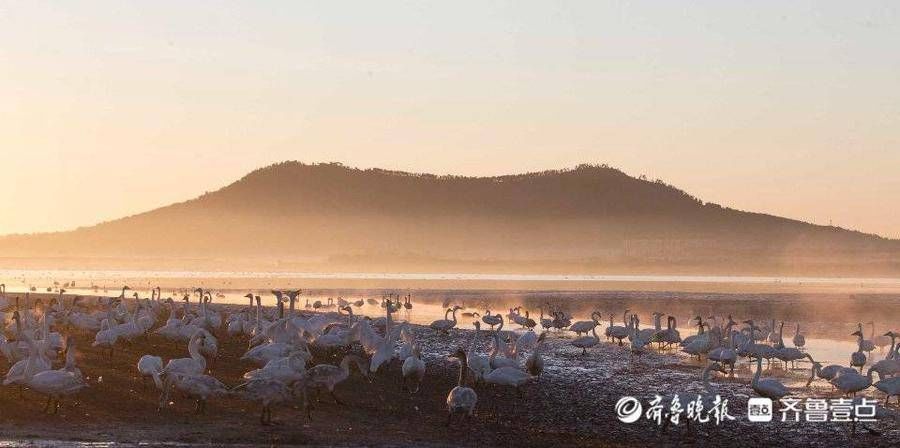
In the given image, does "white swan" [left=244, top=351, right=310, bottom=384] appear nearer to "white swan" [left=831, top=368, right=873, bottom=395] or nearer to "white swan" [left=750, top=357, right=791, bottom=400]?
"white swan" [left=750, top=357, right=791, bottom=400]

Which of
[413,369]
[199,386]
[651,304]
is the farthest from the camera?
[651,304]

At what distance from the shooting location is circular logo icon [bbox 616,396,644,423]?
54.3 feet

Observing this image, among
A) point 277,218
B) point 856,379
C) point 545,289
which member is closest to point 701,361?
point 856,379

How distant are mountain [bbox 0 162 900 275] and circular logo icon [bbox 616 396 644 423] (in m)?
87.3

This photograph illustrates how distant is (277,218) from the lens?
163 m

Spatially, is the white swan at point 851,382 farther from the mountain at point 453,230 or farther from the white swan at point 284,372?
the mountain at point 453,230


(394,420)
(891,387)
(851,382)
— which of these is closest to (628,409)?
(394,420)

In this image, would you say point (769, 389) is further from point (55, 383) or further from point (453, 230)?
point (453, 230)

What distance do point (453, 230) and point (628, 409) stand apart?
13842 cm

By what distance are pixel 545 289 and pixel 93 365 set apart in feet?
119

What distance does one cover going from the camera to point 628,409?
17.5 m

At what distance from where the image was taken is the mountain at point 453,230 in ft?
401

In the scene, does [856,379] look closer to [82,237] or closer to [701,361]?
[701,361]

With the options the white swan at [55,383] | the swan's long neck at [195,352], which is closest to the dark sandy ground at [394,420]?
the white swan at [55,383]
